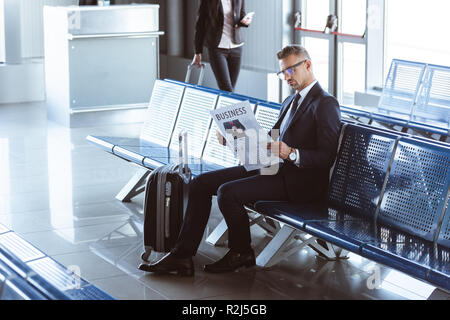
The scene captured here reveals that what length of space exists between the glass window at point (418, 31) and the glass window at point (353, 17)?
→ 39 cm

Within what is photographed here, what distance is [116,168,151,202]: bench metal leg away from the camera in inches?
263

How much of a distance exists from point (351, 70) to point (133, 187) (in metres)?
4.53

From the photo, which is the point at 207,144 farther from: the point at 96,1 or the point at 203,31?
the point at 96,1

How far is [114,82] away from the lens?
34.1 ft

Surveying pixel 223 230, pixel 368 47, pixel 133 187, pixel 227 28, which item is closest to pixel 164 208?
pixel 223 230

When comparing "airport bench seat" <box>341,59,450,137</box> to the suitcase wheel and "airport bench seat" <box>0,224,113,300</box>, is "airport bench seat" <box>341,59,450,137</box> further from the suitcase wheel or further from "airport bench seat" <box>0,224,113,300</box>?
"airport bench seat" <box>0,224,113,300</box>

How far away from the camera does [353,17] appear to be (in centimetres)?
1015

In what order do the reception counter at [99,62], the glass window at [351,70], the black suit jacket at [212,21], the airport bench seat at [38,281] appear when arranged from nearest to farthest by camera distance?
the airport bench seat at [38,281]
the black suit jacket at [212,21]
the reception counter at [99,62]
the glass window at [351,70]

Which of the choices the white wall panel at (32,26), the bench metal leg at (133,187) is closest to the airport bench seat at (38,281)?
the bench metal leg at (133,187)

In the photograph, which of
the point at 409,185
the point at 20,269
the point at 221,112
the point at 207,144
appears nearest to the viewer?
the point at 20,269

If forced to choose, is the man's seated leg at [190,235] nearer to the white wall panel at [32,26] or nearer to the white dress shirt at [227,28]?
the white dress shirt at [227,28]

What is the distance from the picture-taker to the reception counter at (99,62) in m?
9.96

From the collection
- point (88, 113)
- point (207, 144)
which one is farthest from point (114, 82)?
point (207, 144)
